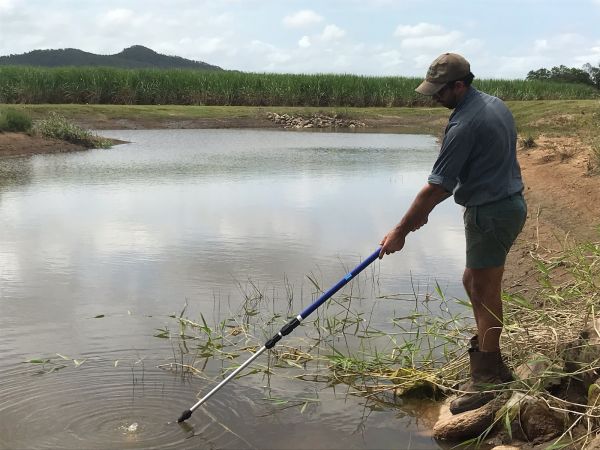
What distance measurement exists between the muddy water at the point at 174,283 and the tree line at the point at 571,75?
51775 millimetres

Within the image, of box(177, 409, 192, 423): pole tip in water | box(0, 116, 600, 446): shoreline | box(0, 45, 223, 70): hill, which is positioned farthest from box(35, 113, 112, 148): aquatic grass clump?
box(0, 45, 223, 70): hill

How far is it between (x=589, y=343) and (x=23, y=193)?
375 inches

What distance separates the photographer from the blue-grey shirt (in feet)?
12.2

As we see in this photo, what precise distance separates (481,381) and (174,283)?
3.39m

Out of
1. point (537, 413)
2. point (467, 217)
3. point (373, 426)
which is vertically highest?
point (467, 217)

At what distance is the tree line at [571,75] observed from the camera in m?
60.7

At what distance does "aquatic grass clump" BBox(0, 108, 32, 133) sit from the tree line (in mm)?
50343

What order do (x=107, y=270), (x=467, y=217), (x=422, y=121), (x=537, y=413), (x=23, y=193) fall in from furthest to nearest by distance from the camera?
(x=422, y=121), (x=23, y=193), (x=107, y=270), (x=467, y=217), (x=537, y=413)

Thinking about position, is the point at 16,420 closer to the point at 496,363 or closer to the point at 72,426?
the point at 72,426

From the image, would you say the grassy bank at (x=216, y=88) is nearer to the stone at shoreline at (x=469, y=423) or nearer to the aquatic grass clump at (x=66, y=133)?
the aquatic grass clump at (x=66, y=133)

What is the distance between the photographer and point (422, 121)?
108 ft

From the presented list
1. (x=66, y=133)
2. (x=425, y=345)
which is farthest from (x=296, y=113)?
(x=425, y=345)

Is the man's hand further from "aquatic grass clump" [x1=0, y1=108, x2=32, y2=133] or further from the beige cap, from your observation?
"aquatic grass clump" [x1=0, y1=108, x2=32, y2=133]

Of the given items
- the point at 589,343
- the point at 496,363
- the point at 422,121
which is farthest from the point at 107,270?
the point at 422,121
